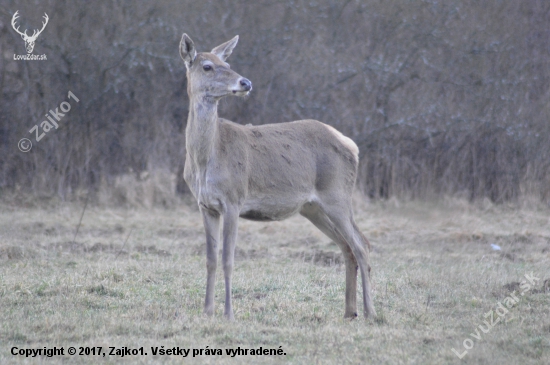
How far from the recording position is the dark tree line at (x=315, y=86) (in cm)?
1738

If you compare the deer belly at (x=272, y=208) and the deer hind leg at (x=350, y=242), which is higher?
the deer belly at (x=272, y=208)

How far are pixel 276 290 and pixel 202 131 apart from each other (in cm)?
234

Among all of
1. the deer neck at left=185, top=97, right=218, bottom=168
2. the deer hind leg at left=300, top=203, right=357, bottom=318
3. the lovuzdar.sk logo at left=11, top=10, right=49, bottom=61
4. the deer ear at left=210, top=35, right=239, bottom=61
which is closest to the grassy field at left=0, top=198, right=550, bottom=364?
the deer hind leg at left=300, top=203, right=357, bottom=318

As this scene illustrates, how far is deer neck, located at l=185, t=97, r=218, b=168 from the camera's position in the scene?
301 inches

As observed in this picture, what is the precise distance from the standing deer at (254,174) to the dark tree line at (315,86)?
9895 millimetres

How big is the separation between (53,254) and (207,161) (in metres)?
4.58

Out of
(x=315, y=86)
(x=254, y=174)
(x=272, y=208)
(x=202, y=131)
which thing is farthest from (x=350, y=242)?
(x=315, y=86)

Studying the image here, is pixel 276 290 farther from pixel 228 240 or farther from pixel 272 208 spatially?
pixel 228 240

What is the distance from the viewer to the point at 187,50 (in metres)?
8.05

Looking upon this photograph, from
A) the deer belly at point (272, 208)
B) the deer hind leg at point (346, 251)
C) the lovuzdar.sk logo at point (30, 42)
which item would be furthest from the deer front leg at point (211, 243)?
the lovuzdar.sk logo at point (30, 42)

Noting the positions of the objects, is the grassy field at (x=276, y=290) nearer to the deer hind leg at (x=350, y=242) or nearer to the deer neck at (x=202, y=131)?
the deer hind leg at (x=350, y=242)

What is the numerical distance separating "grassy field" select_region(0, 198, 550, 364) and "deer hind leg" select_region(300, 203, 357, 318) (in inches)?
7.0

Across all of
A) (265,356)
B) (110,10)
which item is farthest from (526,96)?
(265,356)

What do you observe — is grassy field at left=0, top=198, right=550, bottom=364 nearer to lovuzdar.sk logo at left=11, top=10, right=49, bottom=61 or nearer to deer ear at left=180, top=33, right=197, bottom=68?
deer ear at left=180, top=33, right=197, bottom=68
